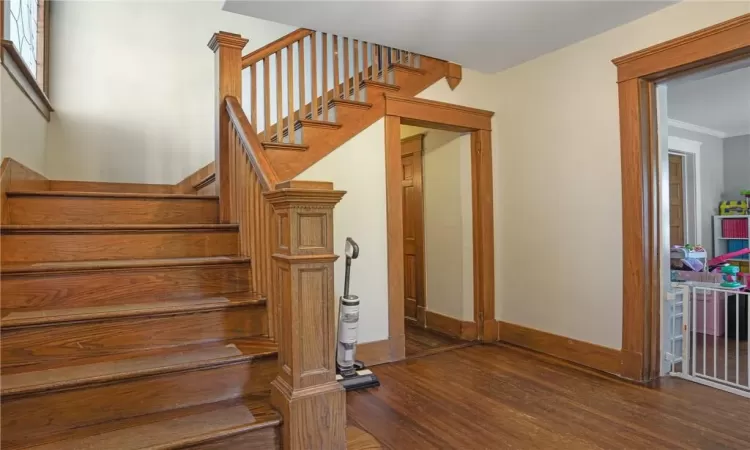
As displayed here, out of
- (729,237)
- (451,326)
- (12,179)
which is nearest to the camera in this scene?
(12,179)

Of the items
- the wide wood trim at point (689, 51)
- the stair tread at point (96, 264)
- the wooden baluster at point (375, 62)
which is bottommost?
the stair tread at point (96, 264)

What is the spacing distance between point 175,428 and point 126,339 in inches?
19.1

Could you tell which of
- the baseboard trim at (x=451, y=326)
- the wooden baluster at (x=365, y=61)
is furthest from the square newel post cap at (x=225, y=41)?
the baseboard trim at (x=451, y=326)

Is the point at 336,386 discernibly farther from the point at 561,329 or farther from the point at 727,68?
the point at 727,68

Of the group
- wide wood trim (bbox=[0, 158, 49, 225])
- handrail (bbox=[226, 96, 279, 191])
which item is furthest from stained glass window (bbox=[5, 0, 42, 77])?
handrail (bbox=[226, 96, 279, 191])

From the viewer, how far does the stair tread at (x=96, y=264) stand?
6.02 feet

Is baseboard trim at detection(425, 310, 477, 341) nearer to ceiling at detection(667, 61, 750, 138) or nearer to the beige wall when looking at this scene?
the beige wall

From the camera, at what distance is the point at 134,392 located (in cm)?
163

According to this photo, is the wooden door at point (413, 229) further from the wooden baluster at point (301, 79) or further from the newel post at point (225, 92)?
the newel post at point (225, 92)

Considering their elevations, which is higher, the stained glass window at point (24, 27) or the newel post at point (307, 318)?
the stained glass window at point (24, 27)

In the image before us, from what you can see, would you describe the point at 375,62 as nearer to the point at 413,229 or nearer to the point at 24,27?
the point at 413,229

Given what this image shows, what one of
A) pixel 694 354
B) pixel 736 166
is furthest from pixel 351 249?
pixel 736 166

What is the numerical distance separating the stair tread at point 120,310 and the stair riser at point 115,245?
1.22ft

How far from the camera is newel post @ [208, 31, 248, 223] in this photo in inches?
104
